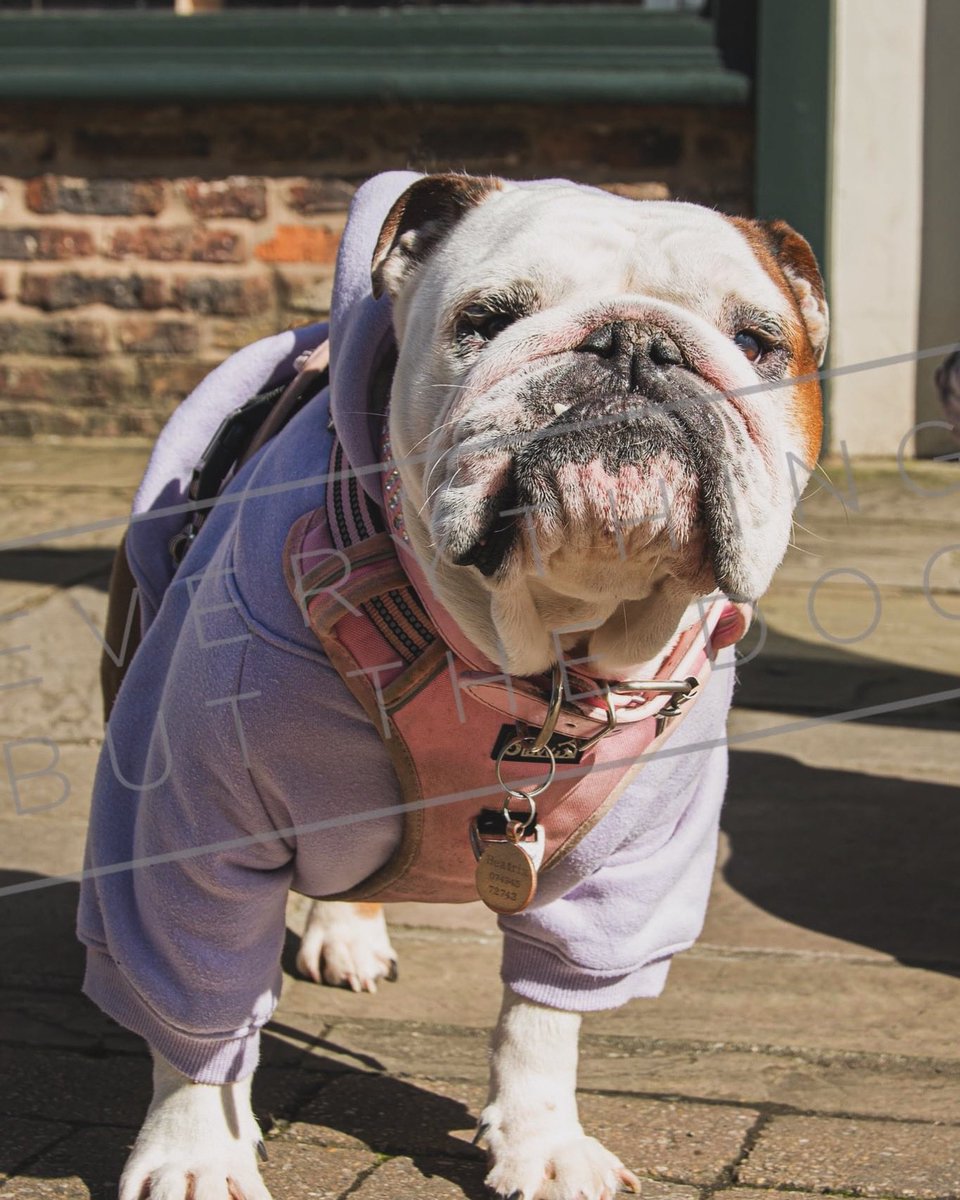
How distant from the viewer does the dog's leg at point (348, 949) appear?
2658mm

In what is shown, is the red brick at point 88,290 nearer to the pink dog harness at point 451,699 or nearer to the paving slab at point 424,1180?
the pink dog harness at point 451,699

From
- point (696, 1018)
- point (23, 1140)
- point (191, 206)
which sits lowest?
point (191, 206)

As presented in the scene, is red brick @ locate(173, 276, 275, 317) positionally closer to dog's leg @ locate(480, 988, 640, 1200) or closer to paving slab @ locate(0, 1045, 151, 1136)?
paving slab @ locate(0, 1045, 151, 1136)

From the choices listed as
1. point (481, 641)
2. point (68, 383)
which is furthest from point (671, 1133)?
point (68, 383)

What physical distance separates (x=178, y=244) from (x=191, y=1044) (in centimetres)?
521

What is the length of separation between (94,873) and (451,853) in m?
0.46

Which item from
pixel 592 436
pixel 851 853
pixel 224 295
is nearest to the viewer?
pixel 592 436

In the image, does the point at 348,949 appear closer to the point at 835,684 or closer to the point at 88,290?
the point at 835,684

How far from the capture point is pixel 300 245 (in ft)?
21.9

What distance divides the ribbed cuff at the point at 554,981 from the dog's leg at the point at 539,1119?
15mm

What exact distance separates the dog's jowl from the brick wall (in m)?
4.53

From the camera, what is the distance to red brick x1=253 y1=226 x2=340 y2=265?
665 cm

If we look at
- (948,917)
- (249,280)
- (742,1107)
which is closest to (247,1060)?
(742,1107)

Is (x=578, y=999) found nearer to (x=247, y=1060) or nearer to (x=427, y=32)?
(x=247, y=1060)
